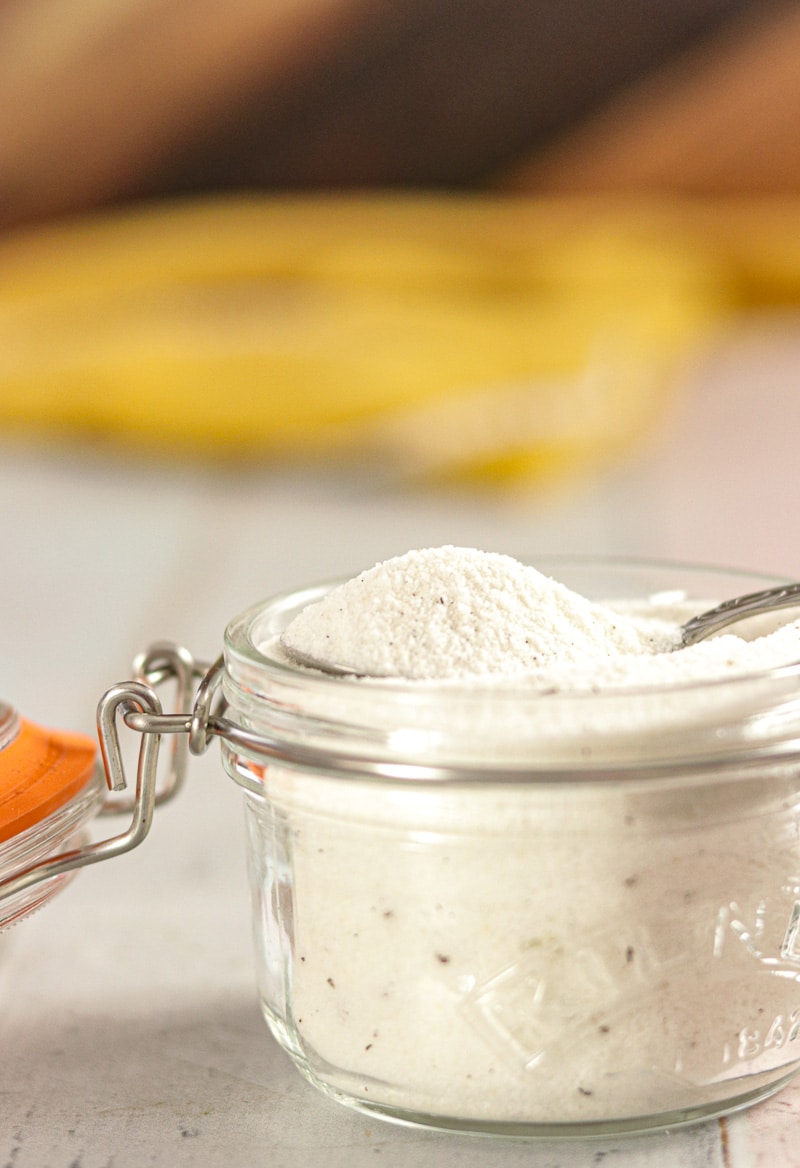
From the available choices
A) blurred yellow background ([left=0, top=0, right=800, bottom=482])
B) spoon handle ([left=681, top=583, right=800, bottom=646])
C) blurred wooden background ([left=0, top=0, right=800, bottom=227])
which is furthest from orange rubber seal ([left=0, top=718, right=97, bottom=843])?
blurred wooden background ([left=0, top=0, right=800, bottom=227])

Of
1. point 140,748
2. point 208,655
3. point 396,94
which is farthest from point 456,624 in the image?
point 396,94

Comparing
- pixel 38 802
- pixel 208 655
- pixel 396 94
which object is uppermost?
pixel 396 94

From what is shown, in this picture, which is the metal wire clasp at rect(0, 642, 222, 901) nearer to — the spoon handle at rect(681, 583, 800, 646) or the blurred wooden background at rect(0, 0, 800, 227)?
the spoon handle at rect(681, 583, 800, 646)

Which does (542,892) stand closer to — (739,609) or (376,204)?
(739,609)

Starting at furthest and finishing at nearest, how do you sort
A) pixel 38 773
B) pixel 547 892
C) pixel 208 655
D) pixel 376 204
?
1. pixel 376 204
2. pixel 208 655
3. pixel 38 773
4. pixel 547 892

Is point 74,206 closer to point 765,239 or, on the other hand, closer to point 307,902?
point 765,239

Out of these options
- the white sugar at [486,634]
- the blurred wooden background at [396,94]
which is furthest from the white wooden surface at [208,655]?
the blurred wooden background at [396,94]

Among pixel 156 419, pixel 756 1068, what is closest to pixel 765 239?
pixel 156 419
